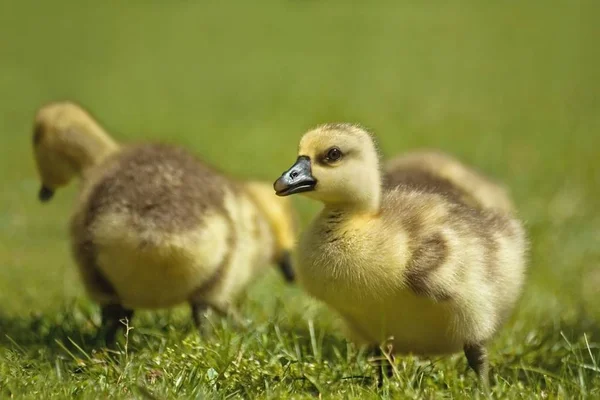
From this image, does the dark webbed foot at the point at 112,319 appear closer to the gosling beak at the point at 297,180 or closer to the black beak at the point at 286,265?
the gosling beak at the point at 297,180

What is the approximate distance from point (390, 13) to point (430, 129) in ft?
14.9

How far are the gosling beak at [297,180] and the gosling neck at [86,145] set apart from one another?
1.52 metres

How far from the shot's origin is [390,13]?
A: 12461 millimetres

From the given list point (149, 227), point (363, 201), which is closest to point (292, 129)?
point (149, 227)

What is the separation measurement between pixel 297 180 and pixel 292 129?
18.6 ft

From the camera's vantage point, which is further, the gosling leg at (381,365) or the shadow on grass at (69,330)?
the shadow on grass at (69,330)

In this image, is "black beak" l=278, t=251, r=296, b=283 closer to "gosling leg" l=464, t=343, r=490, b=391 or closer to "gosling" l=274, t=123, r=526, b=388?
"gosling" l=274, t=123, r=526, b=388

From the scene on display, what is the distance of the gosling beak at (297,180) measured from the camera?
2846mm

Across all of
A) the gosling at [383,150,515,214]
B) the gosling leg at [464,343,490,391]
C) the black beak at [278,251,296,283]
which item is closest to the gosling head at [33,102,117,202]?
the gosling at [383,150,515,214]

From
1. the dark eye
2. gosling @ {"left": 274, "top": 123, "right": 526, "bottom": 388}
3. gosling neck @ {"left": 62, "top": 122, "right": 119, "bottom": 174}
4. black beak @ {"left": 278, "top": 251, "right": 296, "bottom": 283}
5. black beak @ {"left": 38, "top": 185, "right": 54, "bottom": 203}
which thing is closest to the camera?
gosling @ {"left": 274, "top": 123, "right": 526, "bottom": 388}

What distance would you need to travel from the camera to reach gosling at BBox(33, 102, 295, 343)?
11.2ft

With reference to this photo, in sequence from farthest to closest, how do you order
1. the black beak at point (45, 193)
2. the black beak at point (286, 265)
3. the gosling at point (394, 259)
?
the black beak at point (286, 265) → the black beak at point (45, 193) → the gosling at point (394, 259)

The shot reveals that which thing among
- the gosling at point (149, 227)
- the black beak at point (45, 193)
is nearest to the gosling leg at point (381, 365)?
the gosling at point (149, 227)

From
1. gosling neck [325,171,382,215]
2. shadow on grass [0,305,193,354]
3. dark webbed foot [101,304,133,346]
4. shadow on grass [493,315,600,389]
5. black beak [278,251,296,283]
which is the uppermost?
gosling neck [325,171,382,215]
